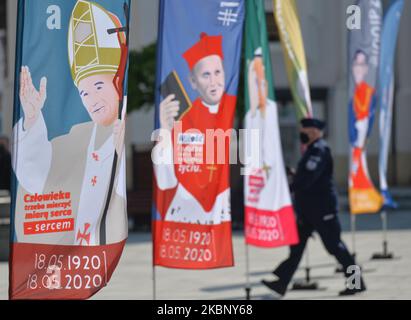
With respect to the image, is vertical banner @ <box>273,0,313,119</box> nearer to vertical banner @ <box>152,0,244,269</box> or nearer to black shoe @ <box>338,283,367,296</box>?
black shoe @ <box>338,283,367,296</box>

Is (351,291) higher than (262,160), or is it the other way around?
(262,160)

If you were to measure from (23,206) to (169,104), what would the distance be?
1980 millimetres

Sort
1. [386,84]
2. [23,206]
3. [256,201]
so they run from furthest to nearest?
1. [386,84]
2. [256,201]
3. [23,206]

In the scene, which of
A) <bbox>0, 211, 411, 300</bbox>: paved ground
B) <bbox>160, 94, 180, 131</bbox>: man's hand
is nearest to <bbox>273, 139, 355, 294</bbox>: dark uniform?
<bbox>0, 211, 411, 300</bbox>: paved ground

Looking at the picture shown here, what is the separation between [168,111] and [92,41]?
1.38m

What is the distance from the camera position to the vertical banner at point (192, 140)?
33.0 ft

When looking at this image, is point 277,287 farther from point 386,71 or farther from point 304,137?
point 386,71

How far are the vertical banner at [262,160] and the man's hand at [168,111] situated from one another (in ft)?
5.89

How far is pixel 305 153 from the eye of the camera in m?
13.2

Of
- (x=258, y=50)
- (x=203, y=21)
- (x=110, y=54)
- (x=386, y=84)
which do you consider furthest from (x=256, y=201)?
(x=386, y=84)

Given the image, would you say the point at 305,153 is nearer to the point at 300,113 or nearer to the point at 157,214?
the point at 300,113

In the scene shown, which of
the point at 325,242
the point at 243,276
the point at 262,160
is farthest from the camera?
the point at 243,276

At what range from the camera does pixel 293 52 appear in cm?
1300

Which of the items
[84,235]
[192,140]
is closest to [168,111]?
[192,140]
